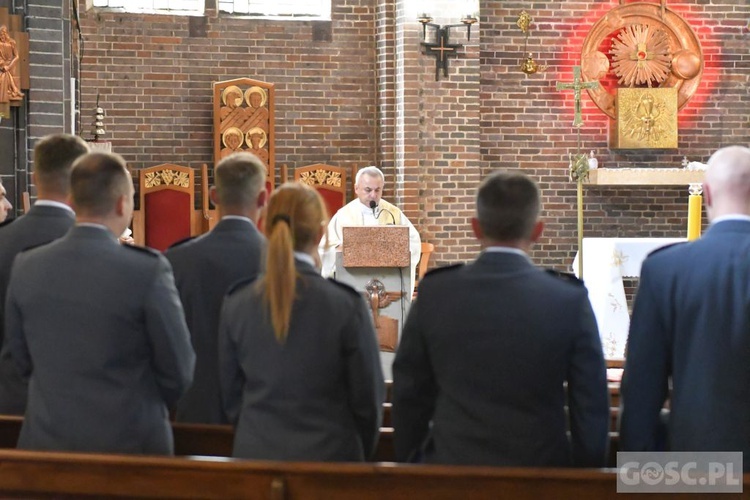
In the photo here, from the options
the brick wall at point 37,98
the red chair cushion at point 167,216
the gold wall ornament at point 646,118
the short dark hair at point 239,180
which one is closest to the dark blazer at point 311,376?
the short dark hair at point 239,180

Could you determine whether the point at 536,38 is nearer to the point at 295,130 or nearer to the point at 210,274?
the point at 295,130

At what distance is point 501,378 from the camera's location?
2.94 m

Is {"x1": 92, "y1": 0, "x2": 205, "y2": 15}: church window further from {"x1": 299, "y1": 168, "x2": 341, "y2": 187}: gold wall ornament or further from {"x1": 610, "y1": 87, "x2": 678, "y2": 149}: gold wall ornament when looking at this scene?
{"x1": 610, "y1": 87, "x2": 678, "y2": 149}: gold wall ornament

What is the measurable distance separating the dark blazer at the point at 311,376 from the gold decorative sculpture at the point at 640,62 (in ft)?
30.2

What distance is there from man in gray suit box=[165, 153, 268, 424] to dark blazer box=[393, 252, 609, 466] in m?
0.94

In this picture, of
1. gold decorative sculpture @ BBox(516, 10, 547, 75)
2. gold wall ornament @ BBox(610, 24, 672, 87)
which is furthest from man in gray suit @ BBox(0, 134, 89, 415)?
gold wall ornament @ BBox(610, 24, 672, 87)

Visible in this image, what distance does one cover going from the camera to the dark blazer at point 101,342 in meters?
3.12

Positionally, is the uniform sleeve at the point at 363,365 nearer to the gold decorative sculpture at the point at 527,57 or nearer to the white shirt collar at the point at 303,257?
the white shirt collar at the point at 303,257

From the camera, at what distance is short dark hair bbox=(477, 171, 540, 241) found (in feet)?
9.63

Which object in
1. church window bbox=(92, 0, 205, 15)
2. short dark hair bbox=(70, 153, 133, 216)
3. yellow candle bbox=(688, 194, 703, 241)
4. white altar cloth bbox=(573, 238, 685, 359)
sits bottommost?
white altar cloth bbox=(573, 238, 685, 359)

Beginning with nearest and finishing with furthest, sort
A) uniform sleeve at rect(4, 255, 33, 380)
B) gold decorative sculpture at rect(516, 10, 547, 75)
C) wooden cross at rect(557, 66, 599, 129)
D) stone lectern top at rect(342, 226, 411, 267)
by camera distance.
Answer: uniform sleeve at rect(4, 255, 33, 380)
stone lectern top at rect(342, 226, 411, 267)
wooden cross at rect(557, 66, 599, 129)
gold decorative sculpture at rect(516, 10, 547, 75)

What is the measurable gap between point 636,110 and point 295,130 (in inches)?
144

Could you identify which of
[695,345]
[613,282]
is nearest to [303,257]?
[695,345]

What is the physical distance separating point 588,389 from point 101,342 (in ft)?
4.51
